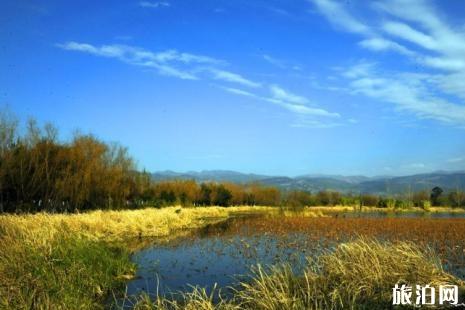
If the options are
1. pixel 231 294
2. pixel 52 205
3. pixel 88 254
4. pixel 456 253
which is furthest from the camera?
pixel 52 205

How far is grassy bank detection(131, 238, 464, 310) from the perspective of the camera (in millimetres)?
8891

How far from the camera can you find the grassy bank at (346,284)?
29.2ft

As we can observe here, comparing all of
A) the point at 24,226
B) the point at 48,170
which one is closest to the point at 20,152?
the point at 48,170

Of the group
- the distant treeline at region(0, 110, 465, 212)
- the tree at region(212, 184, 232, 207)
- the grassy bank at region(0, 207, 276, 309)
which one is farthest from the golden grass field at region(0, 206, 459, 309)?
the tree at region(212, 184, 232, 207)

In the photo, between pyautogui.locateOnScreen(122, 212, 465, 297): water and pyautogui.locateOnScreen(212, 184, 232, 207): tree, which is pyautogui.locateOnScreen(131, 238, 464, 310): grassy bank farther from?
pyautogui.locateOnScreen(212, 184, 232, 207): tree

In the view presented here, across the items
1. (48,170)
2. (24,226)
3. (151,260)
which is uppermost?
(48,170)

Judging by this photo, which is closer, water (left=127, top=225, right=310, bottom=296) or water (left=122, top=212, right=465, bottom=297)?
water (left=127, top=225, right=310, bottom=296)

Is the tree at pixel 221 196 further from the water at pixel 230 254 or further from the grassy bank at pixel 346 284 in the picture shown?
the grassy bank at pixel 346 284

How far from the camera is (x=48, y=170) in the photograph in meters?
33.2

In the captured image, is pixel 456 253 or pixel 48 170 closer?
pixel 456 253

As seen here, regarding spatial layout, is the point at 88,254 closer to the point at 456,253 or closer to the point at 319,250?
the point at 319,250

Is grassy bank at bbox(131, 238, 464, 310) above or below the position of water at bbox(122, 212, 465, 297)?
above

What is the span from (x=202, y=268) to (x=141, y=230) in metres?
13.4

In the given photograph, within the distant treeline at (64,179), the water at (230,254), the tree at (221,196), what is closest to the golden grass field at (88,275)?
the water at (230,254)
